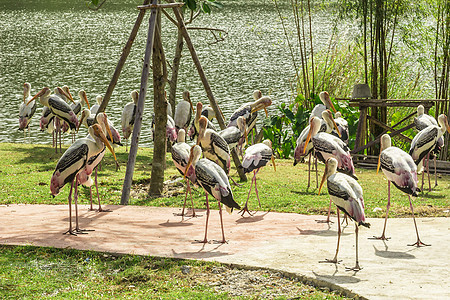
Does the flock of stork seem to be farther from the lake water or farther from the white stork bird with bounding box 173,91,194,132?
the lake water

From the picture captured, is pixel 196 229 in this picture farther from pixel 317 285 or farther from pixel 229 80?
pixel 229 80

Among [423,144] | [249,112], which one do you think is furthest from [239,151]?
[423,144]

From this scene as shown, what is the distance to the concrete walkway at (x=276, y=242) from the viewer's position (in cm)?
588

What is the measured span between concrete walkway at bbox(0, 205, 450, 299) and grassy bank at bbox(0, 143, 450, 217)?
2.39ft

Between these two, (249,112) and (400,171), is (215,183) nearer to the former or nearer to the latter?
(400,171)

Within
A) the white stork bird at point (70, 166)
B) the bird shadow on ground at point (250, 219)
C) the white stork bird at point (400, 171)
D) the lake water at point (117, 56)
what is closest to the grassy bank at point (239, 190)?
the bird shadow on ground at point (250, 219)

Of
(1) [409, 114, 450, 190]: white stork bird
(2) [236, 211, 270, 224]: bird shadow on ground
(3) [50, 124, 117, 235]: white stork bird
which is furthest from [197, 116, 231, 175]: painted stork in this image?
(1) [409, 114, 450, 190]: white stork bird

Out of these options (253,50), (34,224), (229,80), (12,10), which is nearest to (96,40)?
(253,50)

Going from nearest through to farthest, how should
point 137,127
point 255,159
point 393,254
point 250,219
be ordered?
1. point 393,254
2. point 250,219
3. point 255,159
4. point 137,127

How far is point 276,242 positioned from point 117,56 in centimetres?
2607

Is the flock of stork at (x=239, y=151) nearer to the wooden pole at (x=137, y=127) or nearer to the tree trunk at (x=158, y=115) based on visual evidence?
the wooden pole at (x=137, y=127)

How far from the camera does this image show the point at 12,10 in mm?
52719

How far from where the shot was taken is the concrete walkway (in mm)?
5875

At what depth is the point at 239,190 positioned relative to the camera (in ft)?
35.8
